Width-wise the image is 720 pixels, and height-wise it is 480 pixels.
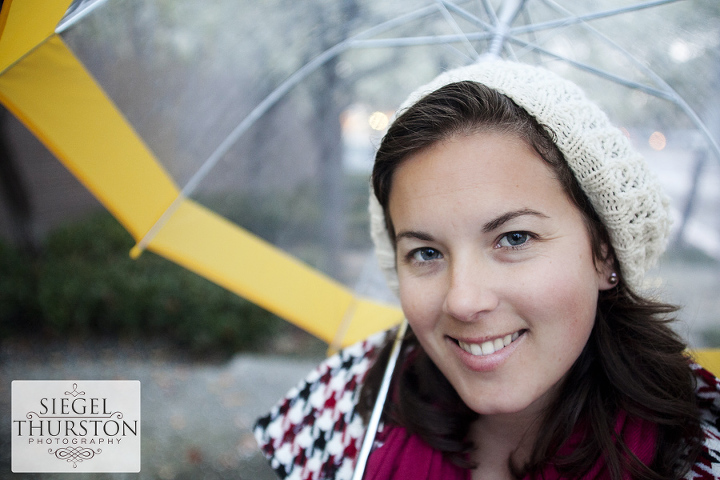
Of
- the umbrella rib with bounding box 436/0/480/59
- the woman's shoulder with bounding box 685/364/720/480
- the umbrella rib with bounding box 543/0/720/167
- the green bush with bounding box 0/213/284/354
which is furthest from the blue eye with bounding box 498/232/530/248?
the green bush with bounding box 0/213/284/354

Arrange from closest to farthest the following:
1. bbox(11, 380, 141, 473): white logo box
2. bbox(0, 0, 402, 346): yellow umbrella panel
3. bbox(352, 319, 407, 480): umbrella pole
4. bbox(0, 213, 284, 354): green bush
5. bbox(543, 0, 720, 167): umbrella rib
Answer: bbox(0, 0, 402, 346): yellow umbrella panel → bbox(352, 319, 407, 480): umbrella pole → bbox(11, 380, 141, 473): white logo box → bbox(543, 0, 720, 167): umbrella rib → bbox(0, 213, 284, 354): green bush

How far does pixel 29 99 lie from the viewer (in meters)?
1.46

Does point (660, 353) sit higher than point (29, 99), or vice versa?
point (29, 99)

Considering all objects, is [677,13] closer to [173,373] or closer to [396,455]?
[396,455]

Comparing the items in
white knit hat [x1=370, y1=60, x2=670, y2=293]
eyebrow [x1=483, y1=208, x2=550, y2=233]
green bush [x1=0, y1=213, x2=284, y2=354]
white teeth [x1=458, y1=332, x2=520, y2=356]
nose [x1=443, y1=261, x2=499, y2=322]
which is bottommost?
white teeth [x1=458, y1=332, x2=520, y2=356]

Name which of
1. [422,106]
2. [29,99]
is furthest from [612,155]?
[29,99]

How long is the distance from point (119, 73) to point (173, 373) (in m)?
3.69

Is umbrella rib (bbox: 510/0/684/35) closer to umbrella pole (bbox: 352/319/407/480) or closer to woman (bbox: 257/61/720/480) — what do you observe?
woman (bbox: 257/61/720/480)

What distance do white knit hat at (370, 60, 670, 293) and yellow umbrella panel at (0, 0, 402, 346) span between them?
3.37 ft

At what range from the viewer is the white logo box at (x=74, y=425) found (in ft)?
5.96

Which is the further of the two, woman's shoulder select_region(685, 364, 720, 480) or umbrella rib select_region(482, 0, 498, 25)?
umbrella rib select_region(482, 0, 498, 25)

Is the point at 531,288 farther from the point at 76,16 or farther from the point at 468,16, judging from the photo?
the point at 76,16

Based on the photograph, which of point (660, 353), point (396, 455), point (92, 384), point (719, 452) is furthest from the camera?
point (92, 384)

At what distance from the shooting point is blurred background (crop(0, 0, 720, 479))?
1.90 meters
